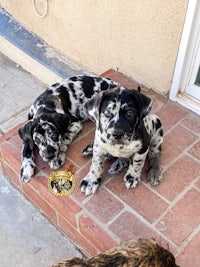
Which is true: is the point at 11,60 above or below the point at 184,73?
below

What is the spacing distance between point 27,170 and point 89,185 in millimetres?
626

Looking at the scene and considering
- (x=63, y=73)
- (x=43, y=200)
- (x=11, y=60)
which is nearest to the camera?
(x=43, y=200)

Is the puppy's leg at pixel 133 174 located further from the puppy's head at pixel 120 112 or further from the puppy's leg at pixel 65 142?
the puppy's leg at pixel 65 142

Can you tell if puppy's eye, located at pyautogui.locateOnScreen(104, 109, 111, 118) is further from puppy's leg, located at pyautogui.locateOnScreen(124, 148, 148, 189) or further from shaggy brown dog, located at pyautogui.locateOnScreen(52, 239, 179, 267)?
shaggy brown dog, located at pyautogui.locateOnScreen(52, 239, 179, 267)

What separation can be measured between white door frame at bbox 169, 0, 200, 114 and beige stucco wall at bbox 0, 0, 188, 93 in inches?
2.2

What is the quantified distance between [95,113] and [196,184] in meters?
1.23

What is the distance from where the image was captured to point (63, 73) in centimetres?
520

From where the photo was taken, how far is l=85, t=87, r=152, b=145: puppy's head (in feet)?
9.81

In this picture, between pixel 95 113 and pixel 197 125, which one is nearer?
pixel 95 113

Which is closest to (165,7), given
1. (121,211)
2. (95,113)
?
(95,113)

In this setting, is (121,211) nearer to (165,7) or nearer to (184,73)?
(184,73)

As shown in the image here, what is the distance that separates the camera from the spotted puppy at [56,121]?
12.2 feet

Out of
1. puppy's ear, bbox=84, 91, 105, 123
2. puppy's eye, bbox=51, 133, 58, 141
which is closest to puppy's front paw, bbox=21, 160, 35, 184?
puppy's eye, bbox=51, 133, 58, 141

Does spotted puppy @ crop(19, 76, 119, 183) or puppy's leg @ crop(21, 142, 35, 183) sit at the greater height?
spotted puppy @ crop(19, 76, 119, 183)
